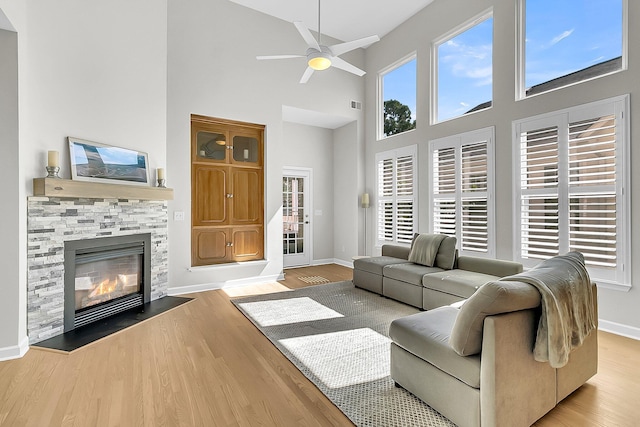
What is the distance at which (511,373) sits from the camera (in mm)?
1649

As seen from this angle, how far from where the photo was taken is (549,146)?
3828mm

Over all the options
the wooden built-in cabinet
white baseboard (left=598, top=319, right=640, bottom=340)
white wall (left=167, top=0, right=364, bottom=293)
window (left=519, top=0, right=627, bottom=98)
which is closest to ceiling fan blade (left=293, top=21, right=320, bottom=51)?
white wall (left=167, top=0, right=364, bottom=293)

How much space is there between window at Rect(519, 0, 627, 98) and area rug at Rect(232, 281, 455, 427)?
11.1 ft

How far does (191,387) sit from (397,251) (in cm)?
367

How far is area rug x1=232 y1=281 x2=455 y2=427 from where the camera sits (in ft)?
6.52

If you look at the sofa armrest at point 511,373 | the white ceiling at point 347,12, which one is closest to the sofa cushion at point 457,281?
the sofa armrest at point 511,373

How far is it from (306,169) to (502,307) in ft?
19.3

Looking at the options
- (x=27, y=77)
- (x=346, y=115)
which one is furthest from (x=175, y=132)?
(x=346, y=115)

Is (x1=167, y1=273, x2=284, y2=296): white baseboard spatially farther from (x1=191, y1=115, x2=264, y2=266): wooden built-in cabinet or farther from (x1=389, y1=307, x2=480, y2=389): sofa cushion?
(x1=389, y1=307, x2=480, y2=389): sofa cushion

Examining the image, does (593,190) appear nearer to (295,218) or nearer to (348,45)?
(348,45)

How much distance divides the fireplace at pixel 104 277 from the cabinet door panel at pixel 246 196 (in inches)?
62.8

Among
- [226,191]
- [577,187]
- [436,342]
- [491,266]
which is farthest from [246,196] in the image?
[577,187]

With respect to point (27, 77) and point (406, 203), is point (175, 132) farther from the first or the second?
point (406, 203)

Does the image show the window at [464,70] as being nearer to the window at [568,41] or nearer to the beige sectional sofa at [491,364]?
the window at [568,41]
